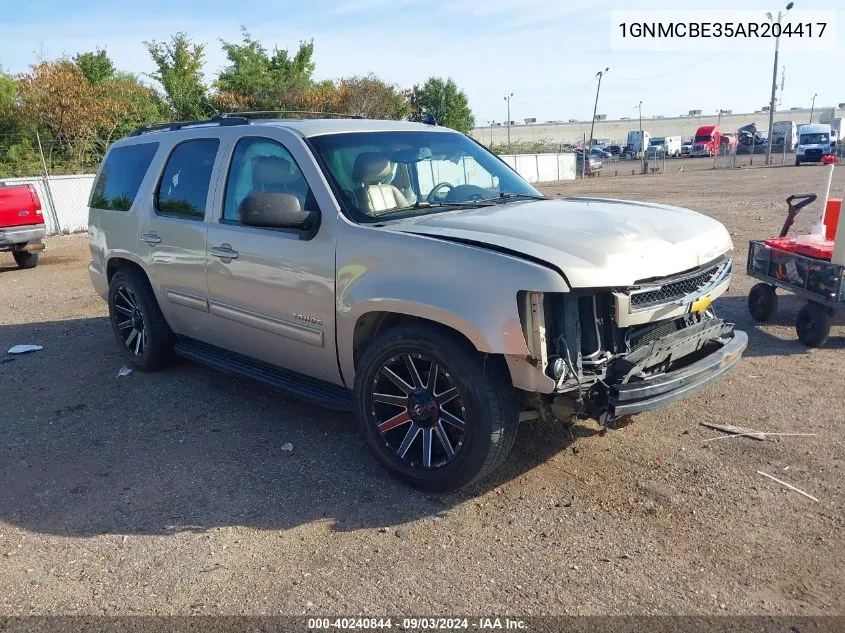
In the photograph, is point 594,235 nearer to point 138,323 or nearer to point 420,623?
point 420,623

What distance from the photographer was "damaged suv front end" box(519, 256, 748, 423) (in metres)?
3.31

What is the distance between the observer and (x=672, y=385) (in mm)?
3555

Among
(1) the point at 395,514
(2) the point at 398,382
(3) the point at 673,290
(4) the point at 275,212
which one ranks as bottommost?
(1) the point at 395,514

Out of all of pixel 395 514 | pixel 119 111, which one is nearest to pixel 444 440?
pixel 395 514

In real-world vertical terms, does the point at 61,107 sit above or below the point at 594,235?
above

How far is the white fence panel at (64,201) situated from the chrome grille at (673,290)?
54.0 feet

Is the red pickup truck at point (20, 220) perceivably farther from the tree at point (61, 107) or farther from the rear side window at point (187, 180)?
the tree at point (61, 107)

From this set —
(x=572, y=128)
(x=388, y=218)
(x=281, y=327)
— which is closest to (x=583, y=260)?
(x=388, y=218)

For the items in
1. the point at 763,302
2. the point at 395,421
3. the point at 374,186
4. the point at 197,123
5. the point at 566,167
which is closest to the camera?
the point at 395,421

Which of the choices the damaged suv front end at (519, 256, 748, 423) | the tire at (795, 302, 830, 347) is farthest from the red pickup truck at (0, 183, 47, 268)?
the tire at (795, 302, 830, 347)

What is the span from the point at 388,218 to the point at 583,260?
1.29m

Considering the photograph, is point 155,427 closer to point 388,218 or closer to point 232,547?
point 232,547

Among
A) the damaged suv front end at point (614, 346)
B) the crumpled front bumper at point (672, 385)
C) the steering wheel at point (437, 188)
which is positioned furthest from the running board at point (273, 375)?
the crumpled front bumper at point (672, 385)

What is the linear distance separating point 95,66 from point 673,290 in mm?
30480
